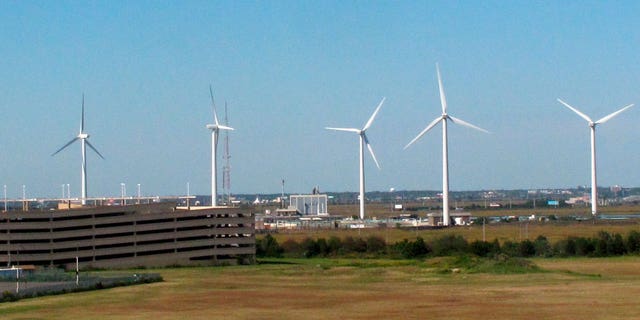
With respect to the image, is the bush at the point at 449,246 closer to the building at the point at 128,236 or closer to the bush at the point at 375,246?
the bush at the point at 375,246

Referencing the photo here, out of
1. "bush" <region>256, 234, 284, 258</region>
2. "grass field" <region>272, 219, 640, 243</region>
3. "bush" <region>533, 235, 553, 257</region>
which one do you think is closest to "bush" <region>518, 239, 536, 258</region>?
"bush" <region>533, 235, 553, 257</region>

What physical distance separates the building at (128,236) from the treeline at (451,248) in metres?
12.6

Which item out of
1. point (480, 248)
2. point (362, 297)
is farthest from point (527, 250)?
point (362, 297)

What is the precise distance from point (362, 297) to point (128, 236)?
52948 millimetres

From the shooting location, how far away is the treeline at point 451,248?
420ft

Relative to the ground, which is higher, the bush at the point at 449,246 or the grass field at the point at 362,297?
the bush at the point at 449,246

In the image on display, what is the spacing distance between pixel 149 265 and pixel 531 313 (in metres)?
66.7

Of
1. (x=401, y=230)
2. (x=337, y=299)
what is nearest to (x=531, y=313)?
(x=337, y=299)

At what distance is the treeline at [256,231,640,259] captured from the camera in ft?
420

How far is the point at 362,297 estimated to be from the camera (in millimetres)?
72250

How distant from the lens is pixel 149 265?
121 metres

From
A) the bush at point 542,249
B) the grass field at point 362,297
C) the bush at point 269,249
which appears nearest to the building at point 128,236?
the bush at point 269,249

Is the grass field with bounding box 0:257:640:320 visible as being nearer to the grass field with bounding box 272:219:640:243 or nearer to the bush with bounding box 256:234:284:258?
the bush with bounding box 256:234:284:258

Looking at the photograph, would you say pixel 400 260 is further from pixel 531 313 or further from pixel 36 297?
pixel 531 313
